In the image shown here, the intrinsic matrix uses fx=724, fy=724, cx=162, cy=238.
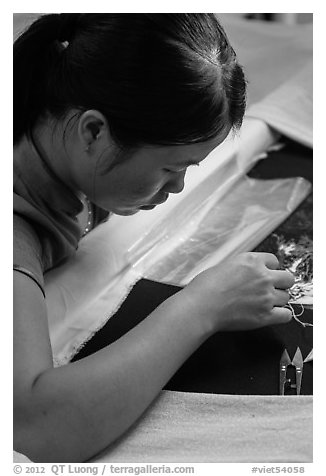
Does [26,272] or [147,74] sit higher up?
[147,74]

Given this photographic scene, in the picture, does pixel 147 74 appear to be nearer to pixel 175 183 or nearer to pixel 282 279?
pixel 175 183

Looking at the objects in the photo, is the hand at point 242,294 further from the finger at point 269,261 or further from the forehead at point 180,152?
the forehead at point 180,152

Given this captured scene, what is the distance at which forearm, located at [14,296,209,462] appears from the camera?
59cm

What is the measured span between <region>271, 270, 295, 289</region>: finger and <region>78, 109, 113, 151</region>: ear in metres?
0.23

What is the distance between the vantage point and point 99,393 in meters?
0.60

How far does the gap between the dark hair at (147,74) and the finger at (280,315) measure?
20 centimetres

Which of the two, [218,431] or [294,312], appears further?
[294,312]

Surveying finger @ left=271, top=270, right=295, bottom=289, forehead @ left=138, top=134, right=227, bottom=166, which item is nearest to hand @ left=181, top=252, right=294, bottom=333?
finger @ left=271, top=270, right=295, bottom=289

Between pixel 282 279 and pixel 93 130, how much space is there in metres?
0.26

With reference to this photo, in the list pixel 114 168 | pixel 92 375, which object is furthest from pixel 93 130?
pixel 92 375

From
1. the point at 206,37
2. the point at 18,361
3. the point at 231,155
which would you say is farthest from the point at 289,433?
the point at 231,155

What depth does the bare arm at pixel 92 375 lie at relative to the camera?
0.59 m

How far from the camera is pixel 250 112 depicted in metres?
1.12
